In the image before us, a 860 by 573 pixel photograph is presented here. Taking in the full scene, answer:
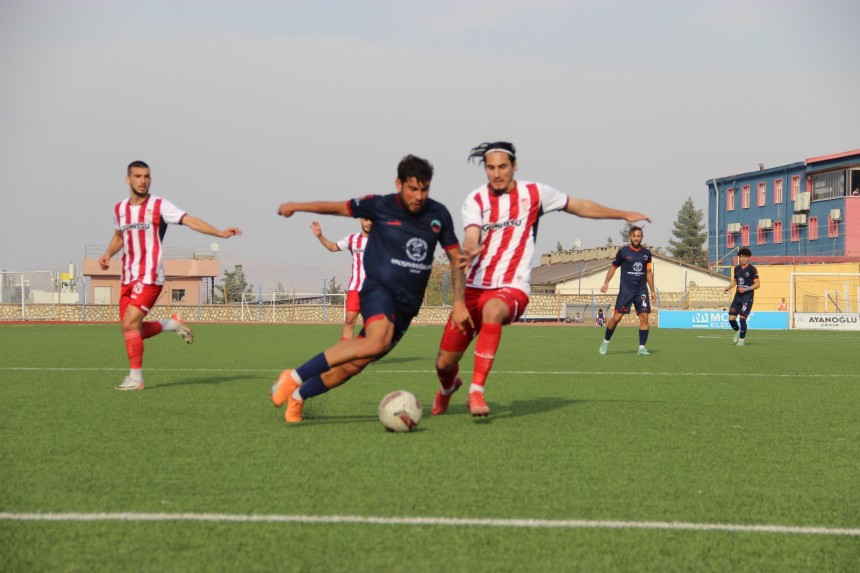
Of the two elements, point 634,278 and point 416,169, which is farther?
point 634,278

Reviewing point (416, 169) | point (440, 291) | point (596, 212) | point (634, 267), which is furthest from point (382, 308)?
point (440, 291)

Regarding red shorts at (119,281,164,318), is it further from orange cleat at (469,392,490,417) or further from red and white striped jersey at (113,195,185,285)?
orange cleat at (469,392,490,417)

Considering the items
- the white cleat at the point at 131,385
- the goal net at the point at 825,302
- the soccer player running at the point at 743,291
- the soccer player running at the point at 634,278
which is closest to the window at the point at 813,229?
the goal net at the point at 825,302

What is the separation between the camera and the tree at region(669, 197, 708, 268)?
437 feet

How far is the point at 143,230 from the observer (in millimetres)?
10844

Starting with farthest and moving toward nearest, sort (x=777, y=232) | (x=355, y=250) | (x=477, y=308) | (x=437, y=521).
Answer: (x=777, y=232) → (x=355, y=250) → (x=477, y=308) → (x=437, y=521)

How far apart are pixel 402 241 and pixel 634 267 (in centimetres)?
1180

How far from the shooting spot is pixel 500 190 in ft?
27.1

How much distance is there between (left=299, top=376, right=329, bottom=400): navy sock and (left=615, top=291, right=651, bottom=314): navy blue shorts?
11.7m

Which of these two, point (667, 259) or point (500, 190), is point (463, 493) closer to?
point (500, 190)

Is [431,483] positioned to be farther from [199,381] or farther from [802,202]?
[802,202]

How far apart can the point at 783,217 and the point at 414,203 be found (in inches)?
2766

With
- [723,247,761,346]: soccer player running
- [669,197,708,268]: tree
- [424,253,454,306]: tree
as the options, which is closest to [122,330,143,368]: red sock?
[723,247,761,346]: soccer player running

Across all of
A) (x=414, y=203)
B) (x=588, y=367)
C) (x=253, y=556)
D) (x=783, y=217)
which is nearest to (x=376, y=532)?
(x=253, y=556)
